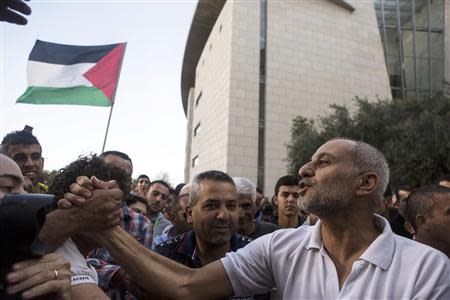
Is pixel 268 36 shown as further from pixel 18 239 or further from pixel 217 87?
pixel 18 239

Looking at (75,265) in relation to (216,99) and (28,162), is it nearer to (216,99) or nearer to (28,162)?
(28,162)

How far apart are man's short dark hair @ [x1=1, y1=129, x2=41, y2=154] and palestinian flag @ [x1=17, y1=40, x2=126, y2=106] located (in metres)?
2.04

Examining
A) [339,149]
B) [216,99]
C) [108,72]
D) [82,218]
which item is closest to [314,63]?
[216,99]

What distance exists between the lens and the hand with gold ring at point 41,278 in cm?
91

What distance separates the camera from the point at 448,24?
104 ft

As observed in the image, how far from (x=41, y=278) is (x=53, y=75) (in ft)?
17.7

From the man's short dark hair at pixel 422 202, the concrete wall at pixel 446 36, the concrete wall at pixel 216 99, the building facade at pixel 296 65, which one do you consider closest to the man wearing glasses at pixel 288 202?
the man's short dark hair at pixel 422 202

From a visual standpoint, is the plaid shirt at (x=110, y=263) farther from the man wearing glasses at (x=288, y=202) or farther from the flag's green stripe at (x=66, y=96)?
the flag's green stripe at (x=66, y=96)

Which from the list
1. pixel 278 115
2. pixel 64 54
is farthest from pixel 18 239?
pixel 278 115

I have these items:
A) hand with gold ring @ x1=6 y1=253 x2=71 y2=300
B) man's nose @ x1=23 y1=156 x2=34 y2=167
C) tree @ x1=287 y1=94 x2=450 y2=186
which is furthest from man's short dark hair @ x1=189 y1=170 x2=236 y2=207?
tree @ x1=287 y1=94 x2=450 y2=186

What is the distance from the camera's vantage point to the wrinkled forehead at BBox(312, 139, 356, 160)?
2.05 metres

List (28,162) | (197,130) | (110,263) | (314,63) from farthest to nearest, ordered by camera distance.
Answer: (197,130)
(314,63)
(28,162)
(110,263)

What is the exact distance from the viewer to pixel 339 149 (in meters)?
2.07

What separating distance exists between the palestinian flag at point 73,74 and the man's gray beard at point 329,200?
417cm
